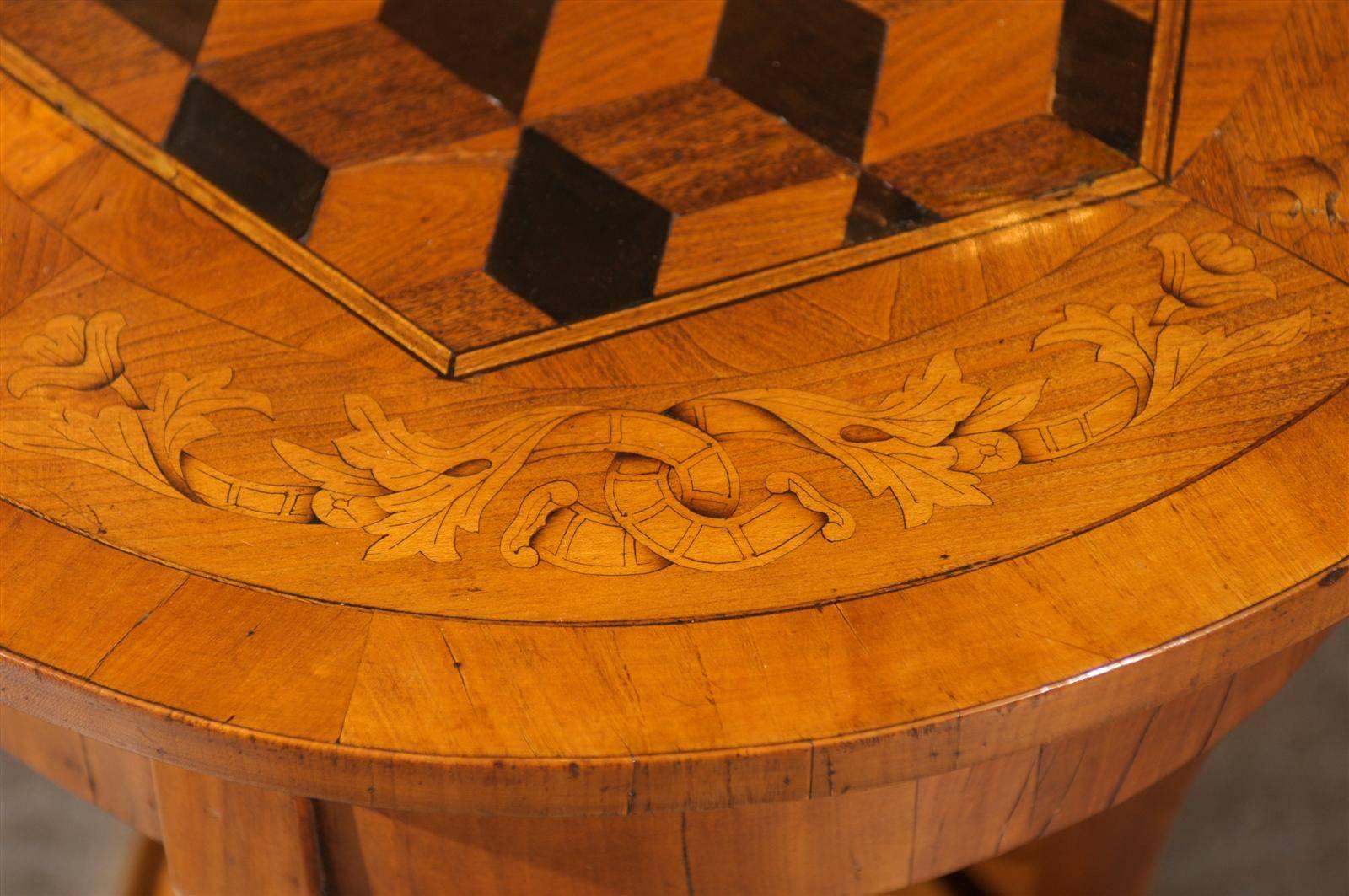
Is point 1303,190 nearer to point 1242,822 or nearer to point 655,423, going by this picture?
point 655,423

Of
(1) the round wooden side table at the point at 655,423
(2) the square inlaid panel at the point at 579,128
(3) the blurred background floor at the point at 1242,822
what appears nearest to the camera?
(1) the round wooden side table at the point at 655,423

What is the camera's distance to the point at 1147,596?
0.53 meters

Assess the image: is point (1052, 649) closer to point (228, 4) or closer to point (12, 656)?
point (12, 656)

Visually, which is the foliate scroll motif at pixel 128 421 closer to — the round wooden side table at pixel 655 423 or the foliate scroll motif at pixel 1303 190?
the round wooden side table at pixel 655 423

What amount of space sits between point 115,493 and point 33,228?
0.58 feet

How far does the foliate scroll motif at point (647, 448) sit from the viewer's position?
1.87 ft

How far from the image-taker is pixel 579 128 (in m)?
0.75

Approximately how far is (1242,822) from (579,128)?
0.93 metres

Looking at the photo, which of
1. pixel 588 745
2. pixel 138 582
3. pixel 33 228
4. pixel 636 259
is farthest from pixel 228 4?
pixel 588 745

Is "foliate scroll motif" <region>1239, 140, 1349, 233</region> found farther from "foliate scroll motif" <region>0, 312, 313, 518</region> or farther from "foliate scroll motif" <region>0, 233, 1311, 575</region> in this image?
"foliate scroll motif" <region>0, 312, 313, 518</region>

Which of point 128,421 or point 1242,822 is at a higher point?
point 128,421

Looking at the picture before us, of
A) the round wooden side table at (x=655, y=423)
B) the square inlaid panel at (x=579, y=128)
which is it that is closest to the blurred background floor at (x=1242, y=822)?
the round wooden side table at (x=655, y=423)

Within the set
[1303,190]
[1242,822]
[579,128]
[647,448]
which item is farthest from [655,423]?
[1242,822]

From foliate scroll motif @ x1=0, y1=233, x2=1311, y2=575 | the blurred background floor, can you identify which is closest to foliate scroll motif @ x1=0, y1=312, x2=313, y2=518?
foliate scroll motif @ x1=0, y1=233, x2=1311, y2=575
